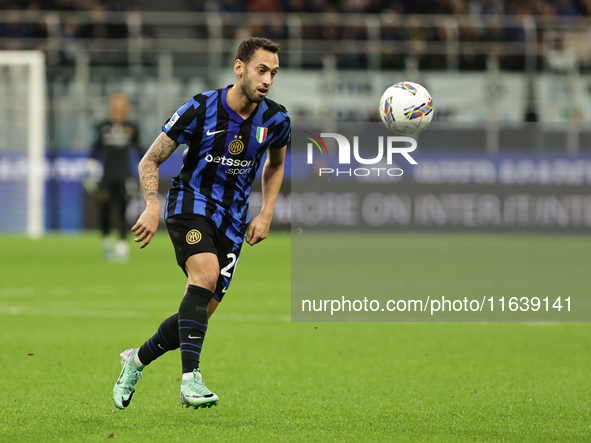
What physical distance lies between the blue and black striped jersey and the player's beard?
0.14 meters

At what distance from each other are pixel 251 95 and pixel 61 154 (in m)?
15.4

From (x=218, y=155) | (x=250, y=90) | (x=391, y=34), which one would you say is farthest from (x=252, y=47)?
(x=391, y=34)

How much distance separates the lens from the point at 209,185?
5066 millimetres

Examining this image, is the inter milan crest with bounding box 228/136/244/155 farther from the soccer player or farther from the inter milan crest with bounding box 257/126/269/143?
the inter milan crest with bounding box 257/126/269/143

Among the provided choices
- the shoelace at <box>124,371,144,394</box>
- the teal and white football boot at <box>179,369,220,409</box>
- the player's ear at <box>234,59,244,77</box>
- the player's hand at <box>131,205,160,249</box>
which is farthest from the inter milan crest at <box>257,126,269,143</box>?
the shoelace at <box>124,371,144,394</box>

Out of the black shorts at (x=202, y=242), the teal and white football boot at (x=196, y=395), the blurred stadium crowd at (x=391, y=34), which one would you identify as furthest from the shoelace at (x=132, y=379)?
the blurred stadium crowd at (x=391, y=34)

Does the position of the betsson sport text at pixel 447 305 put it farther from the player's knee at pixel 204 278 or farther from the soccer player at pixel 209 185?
the player's knee at pixel 204 278

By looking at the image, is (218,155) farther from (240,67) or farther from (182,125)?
(240,67)

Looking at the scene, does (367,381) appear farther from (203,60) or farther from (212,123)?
(203,60)

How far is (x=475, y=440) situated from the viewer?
14.4ft

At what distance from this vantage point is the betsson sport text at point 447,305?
34.0ft

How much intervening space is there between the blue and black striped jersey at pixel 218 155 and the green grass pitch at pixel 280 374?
3.60 ft

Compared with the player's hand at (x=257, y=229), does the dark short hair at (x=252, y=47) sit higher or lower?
higher

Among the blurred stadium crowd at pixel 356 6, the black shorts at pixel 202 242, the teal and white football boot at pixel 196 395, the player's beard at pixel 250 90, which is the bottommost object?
the teal and white football boot at pixel 196 395
